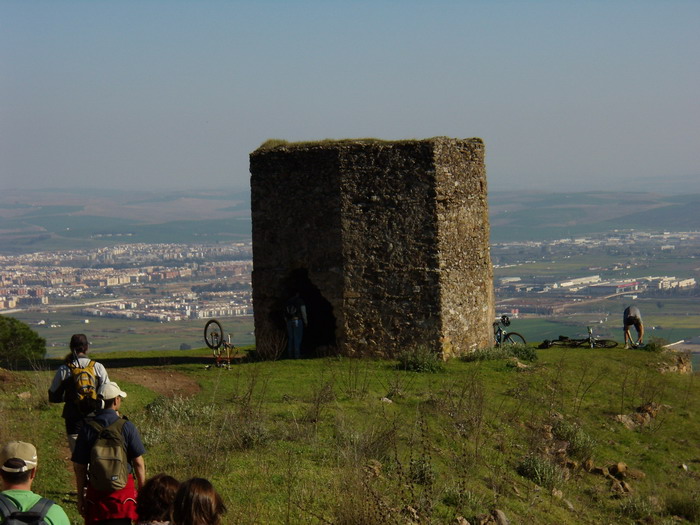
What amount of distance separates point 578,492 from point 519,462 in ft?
2.96

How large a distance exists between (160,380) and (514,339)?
31.0 feet

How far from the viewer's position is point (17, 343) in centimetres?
2184

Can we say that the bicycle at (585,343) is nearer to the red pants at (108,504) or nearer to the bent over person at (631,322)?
the bent over person at (631,322)

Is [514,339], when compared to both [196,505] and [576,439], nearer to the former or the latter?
[576,439]

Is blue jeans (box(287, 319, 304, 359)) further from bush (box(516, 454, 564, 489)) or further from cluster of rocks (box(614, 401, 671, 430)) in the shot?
bush (box(516, 454, 564, 489))

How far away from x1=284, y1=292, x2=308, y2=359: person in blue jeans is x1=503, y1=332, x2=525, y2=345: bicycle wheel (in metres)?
4.80

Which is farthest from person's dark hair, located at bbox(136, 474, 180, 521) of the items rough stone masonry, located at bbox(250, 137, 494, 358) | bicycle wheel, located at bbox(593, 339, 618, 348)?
bicycle wheel, located at bbox(593, 339, 618, 348)

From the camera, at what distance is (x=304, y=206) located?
1848 centimetres

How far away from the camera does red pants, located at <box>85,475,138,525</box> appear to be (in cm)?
705

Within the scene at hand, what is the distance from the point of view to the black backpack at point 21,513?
564cm

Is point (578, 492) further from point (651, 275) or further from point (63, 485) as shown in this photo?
point (651, 275)

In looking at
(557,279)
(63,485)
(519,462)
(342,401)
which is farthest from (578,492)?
(557,279)

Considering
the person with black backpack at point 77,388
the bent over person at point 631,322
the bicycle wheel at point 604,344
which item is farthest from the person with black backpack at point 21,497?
the bent over person at point 631,322

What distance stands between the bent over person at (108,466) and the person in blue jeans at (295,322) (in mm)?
11450
